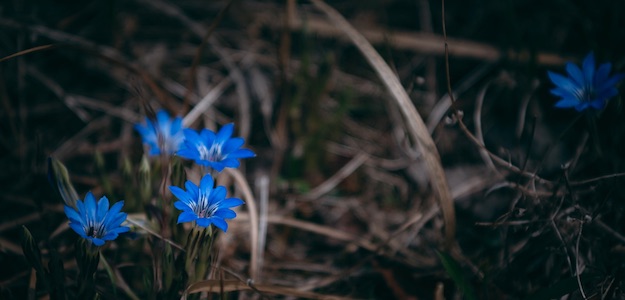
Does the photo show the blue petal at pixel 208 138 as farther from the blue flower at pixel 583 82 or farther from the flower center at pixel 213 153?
the blue flower at pixel 583 82

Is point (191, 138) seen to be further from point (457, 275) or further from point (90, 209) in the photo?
point (457, 275)

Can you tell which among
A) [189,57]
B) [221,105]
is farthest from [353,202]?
[189,57]

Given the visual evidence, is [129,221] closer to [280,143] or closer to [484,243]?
[280,143]

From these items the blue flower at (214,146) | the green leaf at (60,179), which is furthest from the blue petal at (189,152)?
the green leaf at (60,179)

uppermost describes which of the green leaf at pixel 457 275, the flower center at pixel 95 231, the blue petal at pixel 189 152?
the blue petal at pixel 189 152

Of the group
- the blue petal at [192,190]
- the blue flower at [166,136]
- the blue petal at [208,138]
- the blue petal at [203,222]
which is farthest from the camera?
the blue flower at [166,136]

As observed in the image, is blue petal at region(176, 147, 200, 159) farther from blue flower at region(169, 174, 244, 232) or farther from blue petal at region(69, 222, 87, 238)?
blue petal at region(69, 222, 87, 238)

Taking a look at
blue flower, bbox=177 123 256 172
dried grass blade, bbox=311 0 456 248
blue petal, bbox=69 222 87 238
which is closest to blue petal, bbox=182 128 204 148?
blue flower, bbox=177 123 256 172

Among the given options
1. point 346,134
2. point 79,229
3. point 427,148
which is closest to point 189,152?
point 79,229

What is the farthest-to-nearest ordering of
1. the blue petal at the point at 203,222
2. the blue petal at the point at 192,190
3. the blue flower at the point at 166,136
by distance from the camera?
the blue flower at the point at 166,136, the blue petal at the point at 192,190, the blue petal at the point at 203,222
